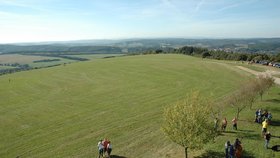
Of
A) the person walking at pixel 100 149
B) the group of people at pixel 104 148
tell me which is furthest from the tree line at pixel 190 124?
the person walking at pixel 100 149

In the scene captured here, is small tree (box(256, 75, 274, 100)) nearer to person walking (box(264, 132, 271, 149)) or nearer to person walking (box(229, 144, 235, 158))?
person walking (box(264, 132, 271, 149))

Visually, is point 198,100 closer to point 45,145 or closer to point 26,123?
point 45,145

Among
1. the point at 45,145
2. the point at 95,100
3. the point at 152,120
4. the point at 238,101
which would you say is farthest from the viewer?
the point at 95,100

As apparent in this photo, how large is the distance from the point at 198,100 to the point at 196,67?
58571mm

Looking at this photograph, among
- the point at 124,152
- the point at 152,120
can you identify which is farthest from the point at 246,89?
the point at 124,152

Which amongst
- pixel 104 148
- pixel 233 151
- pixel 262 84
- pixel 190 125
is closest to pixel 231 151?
pixel 233 151

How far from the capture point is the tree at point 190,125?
80.4 feet

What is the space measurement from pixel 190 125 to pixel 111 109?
2567cm

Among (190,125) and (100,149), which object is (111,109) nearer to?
(100,149)

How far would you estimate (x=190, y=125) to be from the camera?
24484 mm

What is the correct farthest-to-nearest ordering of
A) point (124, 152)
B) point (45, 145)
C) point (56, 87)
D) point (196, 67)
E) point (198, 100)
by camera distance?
1. point (196, 67)
2. point (56, 87)
3. point (45, 145)
4. point (124, 152)
5. point (198, 100)

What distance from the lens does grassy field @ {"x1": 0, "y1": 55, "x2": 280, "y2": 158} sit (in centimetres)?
3122

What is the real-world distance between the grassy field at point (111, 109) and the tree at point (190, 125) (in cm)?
286

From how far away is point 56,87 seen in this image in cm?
7319
